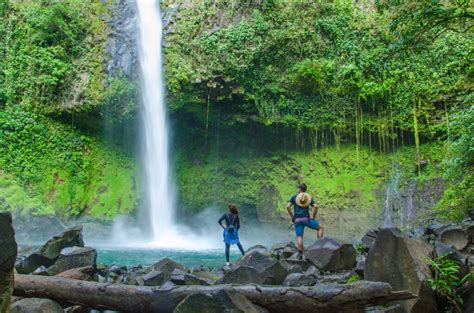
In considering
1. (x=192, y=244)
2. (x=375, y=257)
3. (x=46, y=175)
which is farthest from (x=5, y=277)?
(x=46, y=175)

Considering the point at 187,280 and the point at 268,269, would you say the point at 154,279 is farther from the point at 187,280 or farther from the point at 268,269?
the point at 268,269

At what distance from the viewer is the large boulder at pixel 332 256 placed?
6297mm

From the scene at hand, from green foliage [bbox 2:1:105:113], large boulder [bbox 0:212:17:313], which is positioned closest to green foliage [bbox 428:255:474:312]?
large boulder [bbox 0:212:17:313]

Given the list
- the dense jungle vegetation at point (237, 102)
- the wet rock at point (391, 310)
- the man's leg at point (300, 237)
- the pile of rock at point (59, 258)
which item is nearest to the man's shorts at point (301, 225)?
the man's leg at point (300, 237)

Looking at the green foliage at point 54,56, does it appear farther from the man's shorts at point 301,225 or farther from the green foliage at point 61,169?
the man's shorts at point 301,225

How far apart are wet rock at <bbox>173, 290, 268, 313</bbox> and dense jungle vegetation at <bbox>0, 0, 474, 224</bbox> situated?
15.7m

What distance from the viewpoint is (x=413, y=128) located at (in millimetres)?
18078

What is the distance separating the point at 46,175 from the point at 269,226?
980 cm

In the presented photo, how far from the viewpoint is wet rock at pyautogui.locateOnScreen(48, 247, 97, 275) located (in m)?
5.44

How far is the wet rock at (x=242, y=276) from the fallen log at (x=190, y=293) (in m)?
1.08

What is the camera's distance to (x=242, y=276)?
4645 mm

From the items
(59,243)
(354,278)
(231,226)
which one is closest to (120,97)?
(231,226)

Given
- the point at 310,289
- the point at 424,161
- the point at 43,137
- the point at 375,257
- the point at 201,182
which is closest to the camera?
the point at 310,289

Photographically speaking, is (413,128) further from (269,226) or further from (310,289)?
(310,289)
